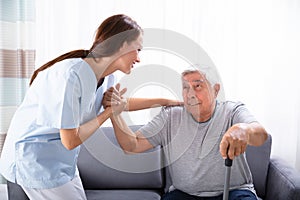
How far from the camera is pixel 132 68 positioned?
4.96 ft

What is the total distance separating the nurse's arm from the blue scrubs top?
21 millimetres

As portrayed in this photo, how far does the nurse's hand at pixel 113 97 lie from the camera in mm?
1519

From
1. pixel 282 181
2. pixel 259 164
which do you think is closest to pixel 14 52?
pixel 259 164

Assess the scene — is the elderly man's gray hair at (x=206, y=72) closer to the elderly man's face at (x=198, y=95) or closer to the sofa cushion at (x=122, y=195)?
the elderly man's face at (x=198, y=95)

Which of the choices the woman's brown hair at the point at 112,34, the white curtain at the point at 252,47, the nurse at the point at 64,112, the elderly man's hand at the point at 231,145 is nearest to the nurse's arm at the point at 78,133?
the nurse at the point at 64,112

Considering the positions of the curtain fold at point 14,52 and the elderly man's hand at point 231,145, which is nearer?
the elderly man's hand at point 231,145

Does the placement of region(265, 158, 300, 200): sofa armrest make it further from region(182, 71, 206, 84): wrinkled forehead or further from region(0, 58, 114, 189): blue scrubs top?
region(0, 58, 114, 189): blue scrubs top

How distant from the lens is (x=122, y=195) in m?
2.08

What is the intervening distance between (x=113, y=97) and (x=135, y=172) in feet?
2.56

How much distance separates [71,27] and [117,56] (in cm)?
118

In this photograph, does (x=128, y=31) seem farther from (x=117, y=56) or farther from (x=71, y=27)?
(x=71, y=27)

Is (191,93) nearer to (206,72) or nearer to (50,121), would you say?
(206,72)

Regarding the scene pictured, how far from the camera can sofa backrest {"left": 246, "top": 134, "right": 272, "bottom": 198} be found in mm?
2123

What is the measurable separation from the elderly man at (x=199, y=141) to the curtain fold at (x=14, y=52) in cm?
107
